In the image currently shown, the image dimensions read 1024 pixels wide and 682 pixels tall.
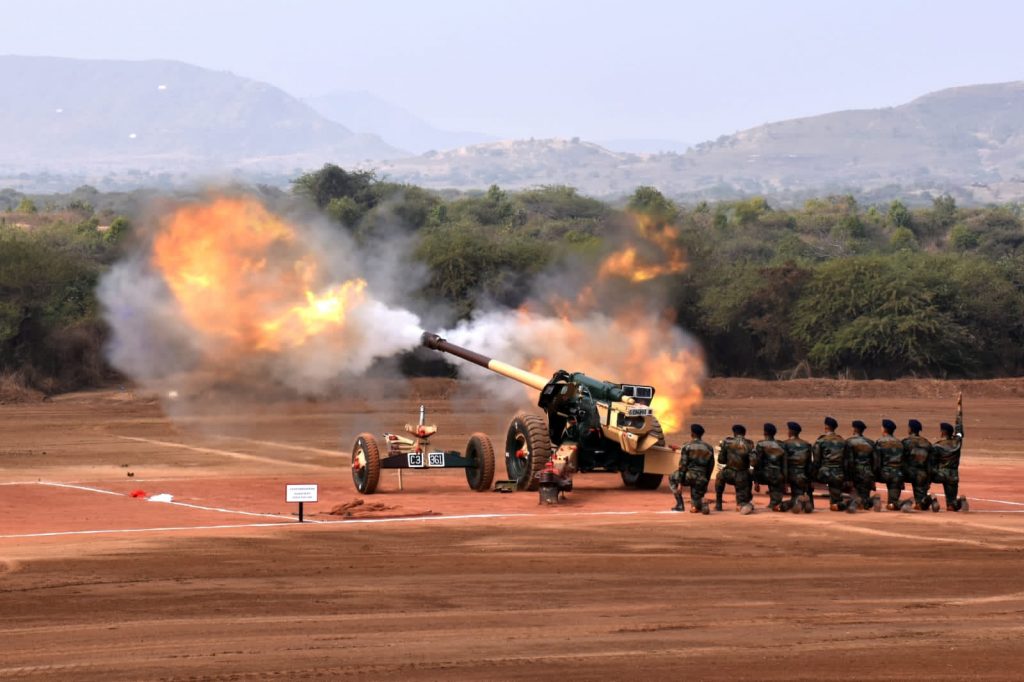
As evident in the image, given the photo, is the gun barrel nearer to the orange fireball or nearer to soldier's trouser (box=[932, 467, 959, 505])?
the orange fireball

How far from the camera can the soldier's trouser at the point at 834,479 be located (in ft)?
73.3

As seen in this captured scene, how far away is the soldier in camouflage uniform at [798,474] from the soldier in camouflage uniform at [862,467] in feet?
2.15

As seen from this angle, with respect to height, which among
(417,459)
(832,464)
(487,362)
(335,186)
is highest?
(335,186)

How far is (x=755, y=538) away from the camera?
19.4 meters

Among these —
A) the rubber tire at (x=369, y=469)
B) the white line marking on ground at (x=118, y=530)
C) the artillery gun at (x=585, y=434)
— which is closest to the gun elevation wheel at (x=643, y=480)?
the artillery gun at (x=585, y=434)

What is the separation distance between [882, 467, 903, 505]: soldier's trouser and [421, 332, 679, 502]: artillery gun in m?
3.69

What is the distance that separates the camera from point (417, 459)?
25141 millimetres

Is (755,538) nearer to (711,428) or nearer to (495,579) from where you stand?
(495,579)

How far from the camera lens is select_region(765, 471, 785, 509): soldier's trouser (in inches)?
876

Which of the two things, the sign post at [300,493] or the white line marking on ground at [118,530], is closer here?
the white line marking on ground at [118,530]

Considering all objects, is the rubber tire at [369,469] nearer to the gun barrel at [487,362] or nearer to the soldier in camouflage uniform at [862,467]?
the gun barrel at [487,362]

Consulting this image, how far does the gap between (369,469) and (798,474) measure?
282 inches

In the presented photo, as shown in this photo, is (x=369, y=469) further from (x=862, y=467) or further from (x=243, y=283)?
(x=862, y=467)

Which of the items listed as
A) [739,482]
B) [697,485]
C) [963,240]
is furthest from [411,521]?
[963,240]
